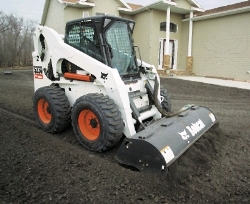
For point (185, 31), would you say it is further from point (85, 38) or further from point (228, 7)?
point (85, 38)

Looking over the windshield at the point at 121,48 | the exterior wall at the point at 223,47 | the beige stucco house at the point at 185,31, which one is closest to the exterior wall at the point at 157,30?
the beige stucco house at the point at 185,31

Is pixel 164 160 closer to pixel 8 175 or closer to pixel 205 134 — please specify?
pixel 205 134

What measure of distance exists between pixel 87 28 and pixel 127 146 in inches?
90.0

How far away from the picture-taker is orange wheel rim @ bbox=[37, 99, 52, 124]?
4596mm

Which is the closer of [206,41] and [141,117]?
[141,117]

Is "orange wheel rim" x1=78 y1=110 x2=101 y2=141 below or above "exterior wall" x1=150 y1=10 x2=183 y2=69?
below

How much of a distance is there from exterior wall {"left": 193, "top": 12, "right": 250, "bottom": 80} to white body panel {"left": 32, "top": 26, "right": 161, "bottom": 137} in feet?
36.1

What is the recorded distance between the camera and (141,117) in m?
4.01

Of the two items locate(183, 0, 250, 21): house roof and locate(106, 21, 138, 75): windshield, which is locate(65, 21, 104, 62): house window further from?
locate(183, 0, 250, 21): house roof

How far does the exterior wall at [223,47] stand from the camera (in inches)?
530

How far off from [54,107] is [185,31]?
14.8m

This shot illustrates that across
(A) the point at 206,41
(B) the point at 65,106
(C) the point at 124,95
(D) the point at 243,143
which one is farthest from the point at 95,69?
(A) the point at 206,41

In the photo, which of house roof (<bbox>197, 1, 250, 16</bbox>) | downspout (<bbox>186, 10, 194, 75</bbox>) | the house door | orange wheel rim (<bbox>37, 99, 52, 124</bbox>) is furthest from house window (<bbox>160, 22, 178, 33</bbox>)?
orange wheel rim (<bbox>37, 99, 52, 124</bbox>)

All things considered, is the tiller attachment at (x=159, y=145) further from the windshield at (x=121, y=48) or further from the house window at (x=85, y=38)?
the house window at (x=85, y=38)
